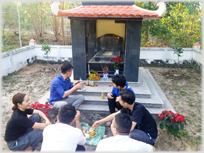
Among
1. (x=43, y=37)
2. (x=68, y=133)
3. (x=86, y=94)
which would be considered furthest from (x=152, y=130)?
(x=43, y=37)

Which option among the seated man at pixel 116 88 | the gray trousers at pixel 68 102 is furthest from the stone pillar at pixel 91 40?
the seated man at pixel 116 88

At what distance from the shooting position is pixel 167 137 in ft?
12.1

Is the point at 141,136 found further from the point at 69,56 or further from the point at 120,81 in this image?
the point at 69,56

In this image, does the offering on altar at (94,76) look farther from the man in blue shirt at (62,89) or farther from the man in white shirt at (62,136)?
the man in white shirt at (62,136)

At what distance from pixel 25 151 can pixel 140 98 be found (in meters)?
3.25

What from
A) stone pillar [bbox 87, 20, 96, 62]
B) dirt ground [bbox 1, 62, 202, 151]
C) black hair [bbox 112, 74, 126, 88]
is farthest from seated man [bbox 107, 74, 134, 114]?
stone pillar [bbox 87, 20, 96, 62]

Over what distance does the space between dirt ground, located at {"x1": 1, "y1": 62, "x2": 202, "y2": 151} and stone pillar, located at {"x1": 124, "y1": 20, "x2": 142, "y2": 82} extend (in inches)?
64.1

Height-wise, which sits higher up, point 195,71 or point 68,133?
point 68,133

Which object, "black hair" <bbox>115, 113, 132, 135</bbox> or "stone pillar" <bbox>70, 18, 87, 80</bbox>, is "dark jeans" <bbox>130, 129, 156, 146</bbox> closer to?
"black hair" <bbox>115, 113, 132, 135</bbox>

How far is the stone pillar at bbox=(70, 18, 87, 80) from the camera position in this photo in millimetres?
5293

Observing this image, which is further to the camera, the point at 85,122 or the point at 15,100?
the point at 85,122

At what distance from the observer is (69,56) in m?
10.2

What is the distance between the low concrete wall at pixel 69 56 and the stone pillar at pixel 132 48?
4.55 metres

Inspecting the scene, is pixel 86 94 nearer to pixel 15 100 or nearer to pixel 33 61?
pixel 15 100
